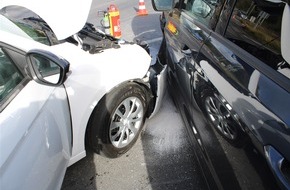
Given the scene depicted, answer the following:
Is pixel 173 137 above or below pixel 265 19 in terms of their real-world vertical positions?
below

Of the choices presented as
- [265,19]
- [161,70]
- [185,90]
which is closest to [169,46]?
[161,70]

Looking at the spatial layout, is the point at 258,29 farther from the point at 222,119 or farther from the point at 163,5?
the point at 163,5

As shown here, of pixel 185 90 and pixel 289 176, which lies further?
pixel 185 90

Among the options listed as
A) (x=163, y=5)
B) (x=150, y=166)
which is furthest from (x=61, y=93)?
(x=163, y=5)

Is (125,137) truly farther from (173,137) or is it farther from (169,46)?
(169,46)

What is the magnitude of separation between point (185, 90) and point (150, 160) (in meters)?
0.86

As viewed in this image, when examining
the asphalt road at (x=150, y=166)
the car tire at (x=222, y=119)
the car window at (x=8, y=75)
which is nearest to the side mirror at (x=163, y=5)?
the asphalt road at (x=150, y=166)

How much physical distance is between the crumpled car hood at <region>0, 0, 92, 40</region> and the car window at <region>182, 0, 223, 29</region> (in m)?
1.03

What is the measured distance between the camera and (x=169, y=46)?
3059 mm

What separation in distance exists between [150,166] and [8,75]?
1606 mm

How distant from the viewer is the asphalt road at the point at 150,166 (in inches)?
101

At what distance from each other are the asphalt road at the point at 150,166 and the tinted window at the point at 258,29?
1337 mm

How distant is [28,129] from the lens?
152 centimetres

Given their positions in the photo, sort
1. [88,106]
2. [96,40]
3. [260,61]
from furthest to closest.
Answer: [96,40], [88,106], [260,61]
